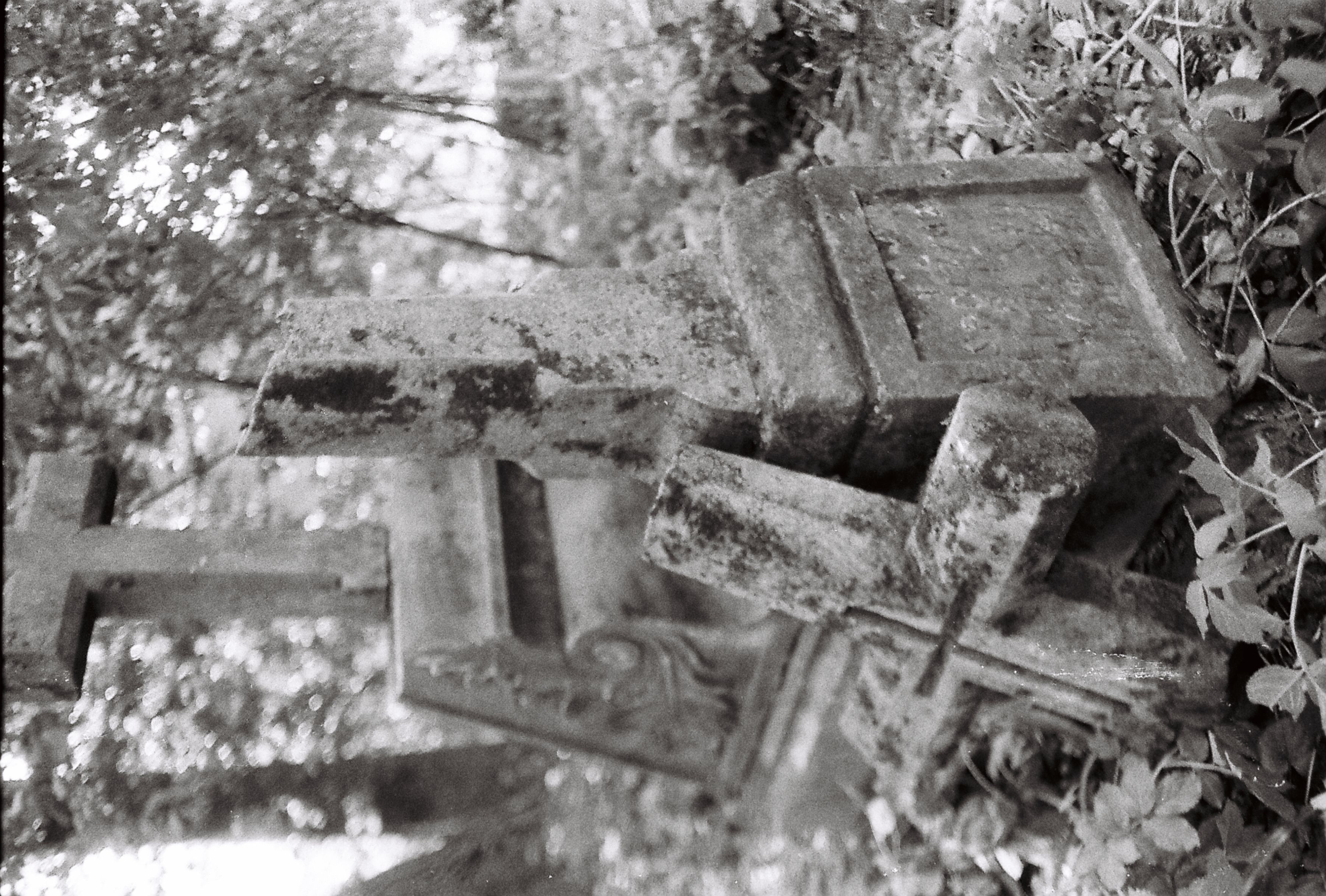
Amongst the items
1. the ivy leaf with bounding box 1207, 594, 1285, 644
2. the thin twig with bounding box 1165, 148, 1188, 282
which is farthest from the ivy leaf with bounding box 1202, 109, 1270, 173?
the ivy leaf with bounding box 1207, 594, 1285, 644

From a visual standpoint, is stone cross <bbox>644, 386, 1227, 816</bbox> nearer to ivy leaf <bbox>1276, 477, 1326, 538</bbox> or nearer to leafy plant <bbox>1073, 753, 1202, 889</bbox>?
leafy plant <bbox>1073, 753, 1202, 889</bbox>

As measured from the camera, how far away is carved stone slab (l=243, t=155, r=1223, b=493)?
1776mm

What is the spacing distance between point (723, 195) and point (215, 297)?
4.50 ft

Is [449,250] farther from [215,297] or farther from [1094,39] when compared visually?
[1094,39]

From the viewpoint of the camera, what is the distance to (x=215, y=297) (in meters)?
2.74

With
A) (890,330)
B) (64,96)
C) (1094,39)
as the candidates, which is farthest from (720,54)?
(64,96)

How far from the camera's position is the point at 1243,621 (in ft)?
5.29

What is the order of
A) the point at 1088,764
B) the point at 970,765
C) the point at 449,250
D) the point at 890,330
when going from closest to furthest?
1. the point at 890,330
2. the point at 1088,764
3. the point at 970,765
4. the point at 449,250

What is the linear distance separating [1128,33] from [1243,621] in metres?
1.00

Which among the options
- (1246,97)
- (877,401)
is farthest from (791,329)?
(1246,97)

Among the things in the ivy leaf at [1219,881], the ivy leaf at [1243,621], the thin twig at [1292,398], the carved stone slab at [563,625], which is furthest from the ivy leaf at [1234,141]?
the carved stone slab at [563,625]

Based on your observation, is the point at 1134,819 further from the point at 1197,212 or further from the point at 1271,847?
the point at 1197,212

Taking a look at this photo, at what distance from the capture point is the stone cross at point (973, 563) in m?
1.67

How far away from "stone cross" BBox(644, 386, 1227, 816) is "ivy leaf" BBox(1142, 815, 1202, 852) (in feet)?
0.56
